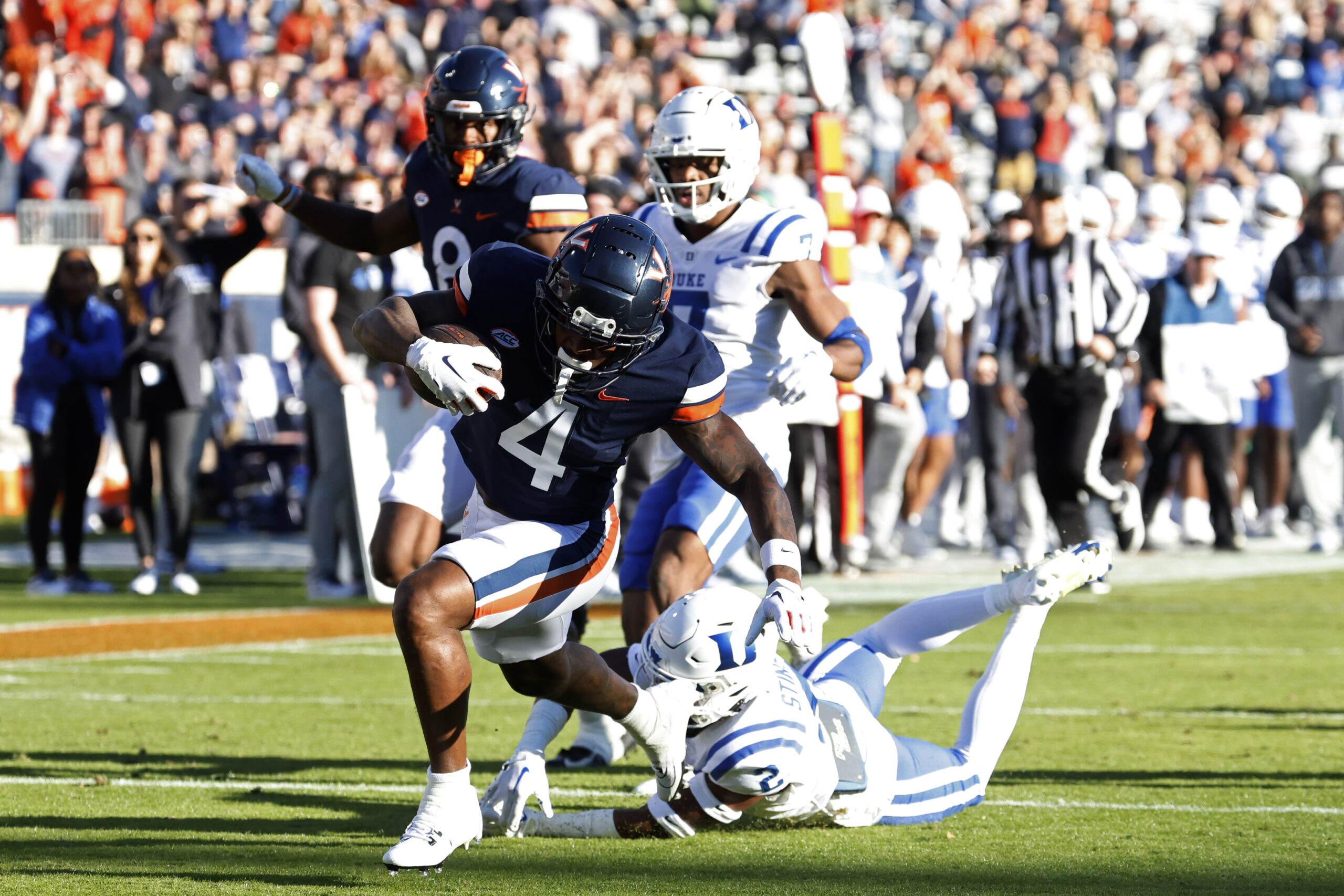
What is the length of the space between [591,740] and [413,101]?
1256cm

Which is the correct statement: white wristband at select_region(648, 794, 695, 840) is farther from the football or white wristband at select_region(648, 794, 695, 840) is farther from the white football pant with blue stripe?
the football

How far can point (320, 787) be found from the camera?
4.84 metres

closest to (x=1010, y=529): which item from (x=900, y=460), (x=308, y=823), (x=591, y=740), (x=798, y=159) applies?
(x=900, y=460)

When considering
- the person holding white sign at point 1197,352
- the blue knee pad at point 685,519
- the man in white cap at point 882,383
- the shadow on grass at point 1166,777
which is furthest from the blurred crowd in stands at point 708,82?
the shadow on grass at point 1166,777

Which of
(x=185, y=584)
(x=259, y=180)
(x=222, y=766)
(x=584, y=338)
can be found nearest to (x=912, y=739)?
(x=584, y=338)

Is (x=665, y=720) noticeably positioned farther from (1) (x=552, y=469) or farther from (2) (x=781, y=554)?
(1) (x=552, y=469)

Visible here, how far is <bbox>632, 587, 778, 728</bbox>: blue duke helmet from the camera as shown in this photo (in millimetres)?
3900

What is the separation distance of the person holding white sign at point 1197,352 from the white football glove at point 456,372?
30.1 feet

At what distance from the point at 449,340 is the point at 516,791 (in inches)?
40.5

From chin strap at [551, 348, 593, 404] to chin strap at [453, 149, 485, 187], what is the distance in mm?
1843

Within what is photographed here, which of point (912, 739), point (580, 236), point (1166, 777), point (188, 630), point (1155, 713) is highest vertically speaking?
point (580, 236)

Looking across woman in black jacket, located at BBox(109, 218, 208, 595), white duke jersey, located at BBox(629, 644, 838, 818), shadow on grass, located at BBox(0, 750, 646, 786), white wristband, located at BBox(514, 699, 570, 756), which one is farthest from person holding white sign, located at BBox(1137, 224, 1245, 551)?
white duke jersey, located at BBox(629, 644, 838, 818)

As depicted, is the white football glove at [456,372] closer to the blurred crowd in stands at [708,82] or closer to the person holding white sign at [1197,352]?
the blurred crowd in stands at [708,82]

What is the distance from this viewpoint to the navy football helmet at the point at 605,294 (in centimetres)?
373
